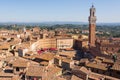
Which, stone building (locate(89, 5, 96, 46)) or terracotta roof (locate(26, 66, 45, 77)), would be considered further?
stone building (locate(89, 5, 96, 46))

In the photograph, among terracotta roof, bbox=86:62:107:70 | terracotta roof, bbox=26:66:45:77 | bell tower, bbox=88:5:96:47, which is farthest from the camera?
bell tower, bbox=88:5:96:47

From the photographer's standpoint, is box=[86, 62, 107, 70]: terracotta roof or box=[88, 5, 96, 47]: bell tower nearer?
box=[86, 62, 107, 70]: terracotta roof

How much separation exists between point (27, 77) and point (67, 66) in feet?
44.4

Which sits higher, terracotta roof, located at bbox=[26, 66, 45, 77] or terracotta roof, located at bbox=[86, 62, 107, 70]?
terracotta roof, located at bbox=[26, 66, 45, 77]

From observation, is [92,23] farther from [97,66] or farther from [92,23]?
[97,66]

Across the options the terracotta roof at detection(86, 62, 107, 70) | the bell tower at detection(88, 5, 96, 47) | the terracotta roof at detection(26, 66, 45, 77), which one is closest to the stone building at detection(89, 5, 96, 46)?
the bell tower at detection(88, 5, 96, 47)

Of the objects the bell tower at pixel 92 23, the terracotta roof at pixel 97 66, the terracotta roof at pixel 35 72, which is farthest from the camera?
the bell tower at pixel 92 23

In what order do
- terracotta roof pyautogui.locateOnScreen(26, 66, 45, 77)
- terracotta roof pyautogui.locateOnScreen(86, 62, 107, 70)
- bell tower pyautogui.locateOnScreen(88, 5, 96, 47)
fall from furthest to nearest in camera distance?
bell tower pyautogui.locateOnScreen(88, 5, 96, 47), terracotta roof pyautogui.locateOnScreen(86, 62, 107, 70), terracotta roof pyautogui.locateOnScreen(26, 66, 45, 77)

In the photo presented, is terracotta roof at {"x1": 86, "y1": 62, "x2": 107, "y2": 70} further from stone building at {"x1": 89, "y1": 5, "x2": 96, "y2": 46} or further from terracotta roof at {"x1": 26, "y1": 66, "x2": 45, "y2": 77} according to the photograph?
stone building at {"x1": 89, "y1": 5, "x2": 96, "y2": 46}

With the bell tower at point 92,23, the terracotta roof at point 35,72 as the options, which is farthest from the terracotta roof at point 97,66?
the bell tower at point 92,23

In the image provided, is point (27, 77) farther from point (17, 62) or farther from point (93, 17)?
point (93, 17)

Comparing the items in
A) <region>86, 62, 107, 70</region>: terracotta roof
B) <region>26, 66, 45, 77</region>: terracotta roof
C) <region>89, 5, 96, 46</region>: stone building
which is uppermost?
<region>89, 5, 96, 46</region>: stone building

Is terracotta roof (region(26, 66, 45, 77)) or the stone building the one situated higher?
the stone building

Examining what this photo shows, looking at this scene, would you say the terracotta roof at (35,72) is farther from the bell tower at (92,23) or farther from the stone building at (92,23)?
the stone building at (92,23)
